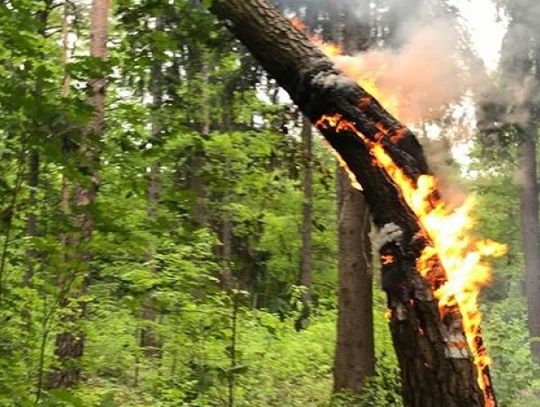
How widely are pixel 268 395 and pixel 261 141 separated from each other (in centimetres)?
393

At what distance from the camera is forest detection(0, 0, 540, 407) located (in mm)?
3721

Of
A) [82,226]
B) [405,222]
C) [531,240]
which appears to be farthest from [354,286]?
[531,240]

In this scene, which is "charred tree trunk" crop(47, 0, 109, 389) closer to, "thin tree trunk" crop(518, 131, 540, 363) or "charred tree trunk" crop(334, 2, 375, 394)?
"charred tree trunk" crop(334, 2, 375, 394)

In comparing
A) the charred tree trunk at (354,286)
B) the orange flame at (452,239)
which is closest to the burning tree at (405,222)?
the orange flame at (452,239)

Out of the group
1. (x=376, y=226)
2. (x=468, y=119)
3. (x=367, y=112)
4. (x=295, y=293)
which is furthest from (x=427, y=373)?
(x=468, y=119)

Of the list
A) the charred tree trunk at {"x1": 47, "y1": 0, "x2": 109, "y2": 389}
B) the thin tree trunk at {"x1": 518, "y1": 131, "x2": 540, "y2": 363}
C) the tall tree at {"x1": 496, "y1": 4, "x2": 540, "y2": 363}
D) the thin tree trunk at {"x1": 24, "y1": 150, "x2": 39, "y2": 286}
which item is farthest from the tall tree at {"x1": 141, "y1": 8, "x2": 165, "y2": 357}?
the thin tree trunk at {"x1": 518, "y1": 131, "x2": 540, "y2": 363}

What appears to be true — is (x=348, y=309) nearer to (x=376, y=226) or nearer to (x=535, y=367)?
(x=535, y=367)

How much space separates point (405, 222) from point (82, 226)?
2048 mm

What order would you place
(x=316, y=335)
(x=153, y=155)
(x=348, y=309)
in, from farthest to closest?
(x=316, y=335) < (x=348, y=309) < (x=153, y=155)

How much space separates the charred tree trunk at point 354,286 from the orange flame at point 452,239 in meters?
4.16

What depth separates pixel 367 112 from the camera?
159 inches

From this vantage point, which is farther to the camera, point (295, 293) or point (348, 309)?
point (348, 309)

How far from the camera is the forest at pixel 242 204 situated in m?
3.72

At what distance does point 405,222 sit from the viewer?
152 inches
